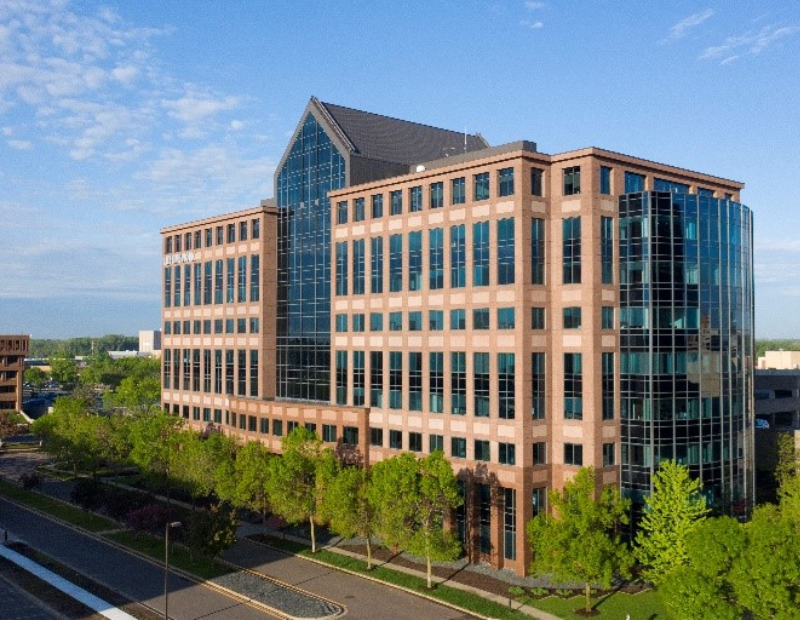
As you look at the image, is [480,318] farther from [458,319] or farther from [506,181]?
[506,181]

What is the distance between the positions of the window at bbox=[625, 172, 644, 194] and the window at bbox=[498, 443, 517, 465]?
923 inches

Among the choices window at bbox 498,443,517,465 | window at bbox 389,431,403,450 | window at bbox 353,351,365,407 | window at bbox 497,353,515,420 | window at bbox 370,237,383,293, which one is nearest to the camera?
window at bbox 498,443,517,465

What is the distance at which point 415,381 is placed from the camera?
69188 mm

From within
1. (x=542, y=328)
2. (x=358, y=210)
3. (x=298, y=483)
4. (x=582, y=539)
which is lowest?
(x=582, y=539)

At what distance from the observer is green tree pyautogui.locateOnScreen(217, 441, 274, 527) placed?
67312 mm

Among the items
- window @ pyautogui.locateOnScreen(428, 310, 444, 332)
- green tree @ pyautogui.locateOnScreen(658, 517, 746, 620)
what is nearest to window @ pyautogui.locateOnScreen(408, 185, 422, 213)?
window @ pyautogui.locateOnScreen(428, 310, 444, 332)

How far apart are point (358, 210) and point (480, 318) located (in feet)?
65.6

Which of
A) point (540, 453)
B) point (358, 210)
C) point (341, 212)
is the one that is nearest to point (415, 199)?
point (358, 210)

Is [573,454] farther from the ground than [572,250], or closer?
closer

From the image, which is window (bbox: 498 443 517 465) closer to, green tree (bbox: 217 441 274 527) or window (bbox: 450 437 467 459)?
window (bbox: 450 437 467 459)

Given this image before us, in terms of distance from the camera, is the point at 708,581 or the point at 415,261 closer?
the point at 708,581

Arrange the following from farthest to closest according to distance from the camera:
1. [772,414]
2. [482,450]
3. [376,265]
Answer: [772,414], [376,265], [482,450]

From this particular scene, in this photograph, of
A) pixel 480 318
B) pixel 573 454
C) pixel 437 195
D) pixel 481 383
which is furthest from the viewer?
pixel 437 195

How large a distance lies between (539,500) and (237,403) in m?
42.8
